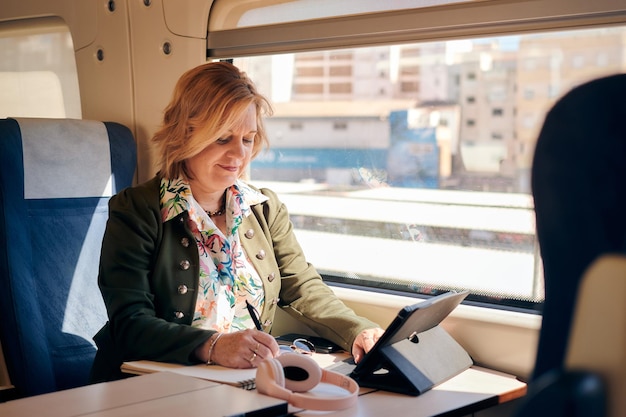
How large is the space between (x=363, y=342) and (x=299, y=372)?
1.53ft

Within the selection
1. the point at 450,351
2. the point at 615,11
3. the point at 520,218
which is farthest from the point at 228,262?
the point at 615,11

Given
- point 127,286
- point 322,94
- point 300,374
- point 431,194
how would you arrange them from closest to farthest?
point 300,374
point 127,286
point 431,194
point 322,94

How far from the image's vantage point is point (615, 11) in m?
2.10

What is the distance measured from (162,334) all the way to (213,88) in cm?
75

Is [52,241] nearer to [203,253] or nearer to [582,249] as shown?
[203,253]

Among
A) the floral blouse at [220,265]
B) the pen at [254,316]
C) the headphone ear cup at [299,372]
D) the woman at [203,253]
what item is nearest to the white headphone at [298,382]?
the headphone ear cup at [299,372]

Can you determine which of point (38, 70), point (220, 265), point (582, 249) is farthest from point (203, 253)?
point (38, 70)

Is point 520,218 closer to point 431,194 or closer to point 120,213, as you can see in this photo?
point 431,194

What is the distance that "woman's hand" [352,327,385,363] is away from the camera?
2354 mm

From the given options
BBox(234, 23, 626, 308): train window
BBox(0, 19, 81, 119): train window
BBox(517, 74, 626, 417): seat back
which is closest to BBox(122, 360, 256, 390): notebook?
BBox(234, 23, 626, 308): train window

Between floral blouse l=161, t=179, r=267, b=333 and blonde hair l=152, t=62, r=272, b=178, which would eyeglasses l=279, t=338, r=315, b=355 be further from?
blonde hair l=152, t=62, r=272, b=178

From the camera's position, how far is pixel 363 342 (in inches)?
93.2

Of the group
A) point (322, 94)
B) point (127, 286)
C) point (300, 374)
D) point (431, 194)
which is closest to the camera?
point (300, 374)

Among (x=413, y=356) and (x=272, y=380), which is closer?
(x=272, y=380)
